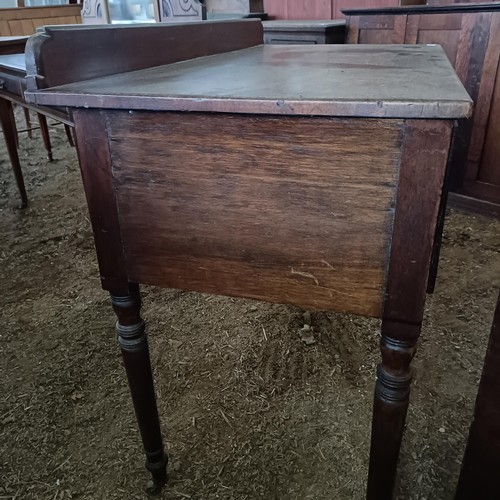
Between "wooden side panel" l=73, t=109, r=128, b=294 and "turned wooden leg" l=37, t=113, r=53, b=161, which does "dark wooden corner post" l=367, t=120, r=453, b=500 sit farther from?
"turned wooden leg" l=37, t=113, r=53, b=161

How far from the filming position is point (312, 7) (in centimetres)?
336

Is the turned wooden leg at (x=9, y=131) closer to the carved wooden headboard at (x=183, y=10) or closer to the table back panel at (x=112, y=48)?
the carved wooden headboard at (x=183, y=10)

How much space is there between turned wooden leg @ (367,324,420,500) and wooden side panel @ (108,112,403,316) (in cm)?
8

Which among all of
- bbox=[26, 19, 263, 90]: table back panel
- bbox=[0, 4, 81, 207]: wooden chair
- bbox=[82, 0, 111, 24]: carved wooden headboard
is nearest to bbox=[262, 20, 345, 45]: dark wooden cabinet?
bbox=[0, 4, 81, 207]: wooden chair

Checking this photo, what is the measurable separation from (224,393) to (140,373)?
0.47 metres

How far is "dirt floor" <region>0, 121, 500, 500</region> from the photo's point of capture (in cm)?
119

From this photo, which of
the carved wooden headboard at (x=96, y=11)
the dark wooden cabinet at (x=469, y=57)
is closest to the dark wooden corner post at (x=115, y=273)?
the dark wooden cabinet at (x=469, y=57)

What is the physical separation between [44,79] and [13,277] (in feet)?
5.20

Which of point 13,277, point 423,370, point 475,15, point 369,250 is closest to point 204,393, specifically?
point 423,370

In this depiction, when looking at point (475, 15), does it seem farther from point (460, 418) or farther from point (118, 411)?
point (118, 411)

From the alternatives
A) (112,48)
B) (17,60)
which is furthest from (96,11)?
(112,48)

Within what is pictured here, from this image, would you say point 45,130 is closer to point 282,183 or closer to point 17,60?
point 17,60

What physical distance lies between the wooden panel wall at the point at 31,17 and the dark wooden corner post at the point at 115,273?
464cm

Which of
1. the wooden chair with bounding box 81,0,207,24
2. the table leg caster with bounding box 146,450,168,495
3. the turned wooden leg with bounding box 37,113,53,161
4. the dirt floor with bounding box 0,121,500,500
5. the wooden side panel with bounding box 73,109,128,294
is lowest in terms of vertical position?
the dirt floor with bounding box 0,121,500,500
